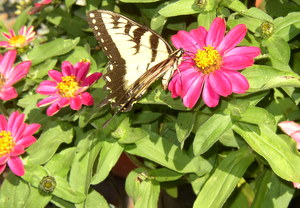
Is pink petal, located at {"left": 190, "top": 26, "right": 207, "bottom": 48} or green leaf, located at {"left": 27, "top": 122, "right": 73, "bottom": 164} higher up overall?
pink petal, located at {"left": 190, "top": 26, "right": 207, "bottom": 48}

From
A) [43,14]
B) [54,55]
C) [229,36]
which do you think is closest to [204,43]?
[229,36]

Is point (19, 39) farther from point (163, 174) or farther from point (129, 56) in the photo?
point (163, 174)

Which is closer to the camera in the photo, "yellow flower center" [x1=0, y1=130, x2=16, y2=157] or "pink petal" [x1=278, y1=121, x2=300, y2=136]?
"pink petal" [x1=278, y1=121, x2=300, y2=136]

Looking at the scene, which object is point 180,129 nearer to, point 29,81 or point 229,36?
point 229,36

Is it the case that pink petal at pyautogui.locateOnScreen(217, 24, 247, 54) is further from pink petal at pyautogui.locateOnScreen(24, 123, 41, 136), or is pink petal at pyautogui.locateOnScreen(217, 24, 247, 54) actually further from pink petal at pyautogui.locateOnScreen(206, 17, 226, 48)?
pink petal at pyautogui.locateOnScreen(24, 123, 41, 136)

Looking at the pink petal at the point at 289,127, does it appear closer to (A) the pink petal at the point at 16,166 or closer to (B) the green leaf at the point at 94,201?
(B) the green leaf at the point at 94,201

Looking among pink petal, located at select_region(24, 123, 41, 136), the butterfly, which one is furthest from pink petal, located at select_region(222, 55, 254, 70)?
pink petal, located at select_region(24, 123, 41, 136)
